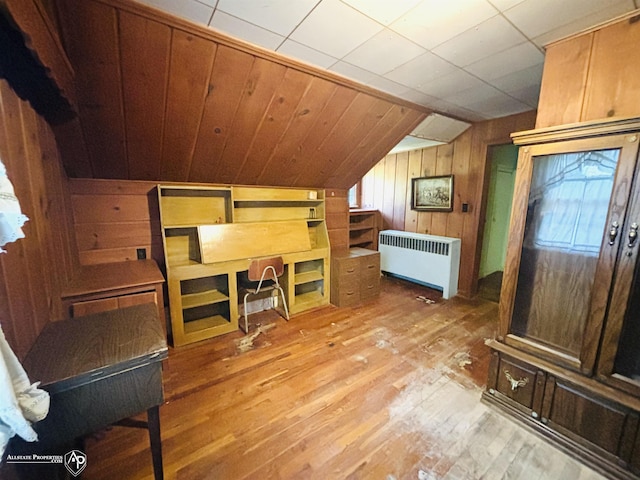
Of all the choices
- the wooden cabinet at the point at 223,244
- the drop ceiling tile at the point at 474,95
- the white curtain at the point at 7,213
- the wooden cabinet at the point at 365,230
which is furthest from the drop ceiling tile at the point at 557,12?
the wooden cabinet at the point at 365,230

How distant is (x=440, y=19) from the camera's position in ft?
4.54

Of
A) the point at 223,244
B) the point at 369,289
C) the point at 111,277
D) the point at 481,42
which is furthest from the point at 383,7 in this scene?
the point at 369,289

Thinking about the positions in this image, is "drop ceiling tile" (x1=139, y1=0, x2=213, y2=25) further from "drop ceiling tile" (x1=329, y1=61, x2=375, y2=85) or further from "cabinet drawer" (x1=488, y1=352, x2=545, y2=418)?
"cabinet drawer" (x1=488, y1=352, x2=545, y2=418)

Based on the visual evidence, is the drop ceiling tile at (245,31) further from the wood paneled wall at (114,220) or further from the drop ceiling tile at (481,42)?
the wood paneled wall at (114,220)

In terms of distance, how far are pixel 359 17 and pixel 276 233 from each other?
81.8 inches

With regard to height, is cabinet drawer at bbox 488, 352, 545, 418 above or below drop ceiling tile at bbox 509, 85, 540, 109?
below

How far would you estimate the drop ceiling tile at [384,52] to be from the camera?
61.4 inches

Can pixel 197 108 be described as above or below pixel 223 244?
above

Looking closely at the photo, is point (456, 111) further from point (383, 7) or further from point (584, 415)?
point (584, 415)

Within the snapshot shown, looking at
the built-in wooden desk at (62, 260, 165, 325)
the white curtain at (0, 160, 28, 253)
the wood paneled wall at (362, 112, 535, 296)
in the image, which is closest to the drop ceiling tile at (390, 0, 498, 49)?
the white curtain at (0, 160, 28, 253)

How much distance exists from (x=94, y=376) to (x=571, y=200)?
7.96 ft

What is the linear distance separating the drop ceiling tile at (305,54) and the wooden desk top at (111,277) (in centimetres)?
182

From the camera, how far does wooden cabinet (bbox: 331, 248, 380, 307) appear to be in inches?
130

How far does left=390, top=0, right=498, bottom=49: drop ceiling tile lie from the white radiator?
→ 254 cm
